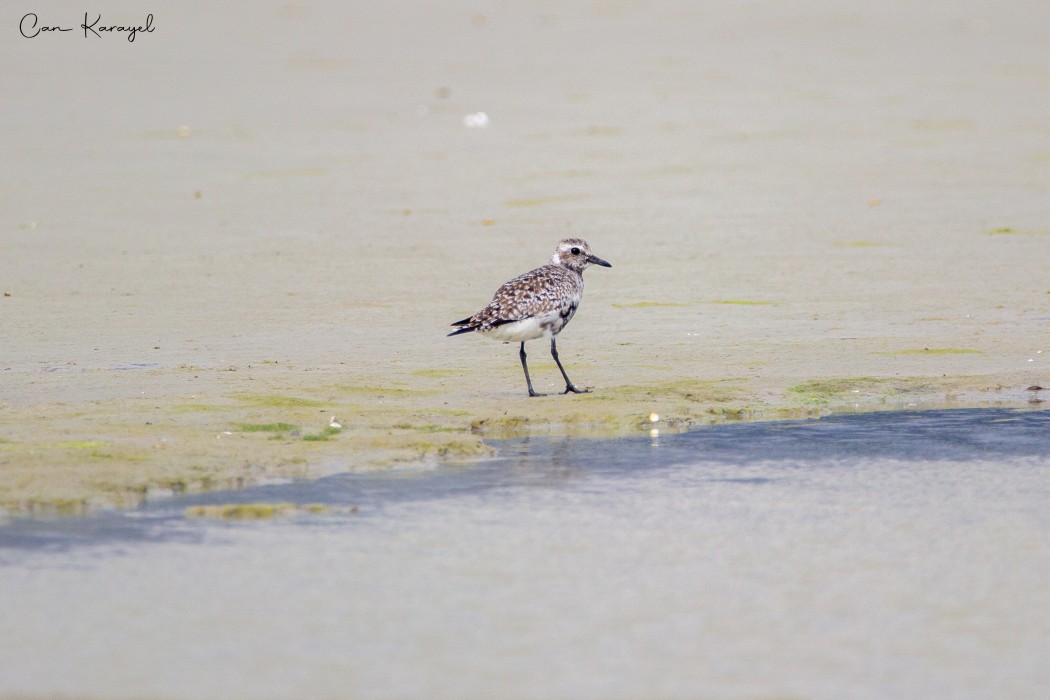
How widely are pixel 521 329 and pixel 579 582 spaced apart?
11.6ft

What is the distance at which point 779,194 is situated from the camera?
1641cm

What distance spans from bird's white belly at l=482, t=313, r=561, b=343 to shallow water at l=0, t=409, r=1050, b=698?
4.57 feet

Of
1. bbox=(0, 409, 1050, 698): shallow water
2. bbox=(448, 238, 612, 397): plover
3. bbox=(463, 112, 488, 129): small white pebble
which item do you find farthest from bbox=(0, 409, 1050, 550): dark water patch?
bbox=(463, 112, 488, 129): small white pebble

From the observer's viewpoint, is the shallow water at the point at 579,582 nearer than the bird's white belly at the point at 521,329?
Yes

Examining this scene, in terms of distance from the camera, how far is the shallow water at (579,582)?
5.21 meters

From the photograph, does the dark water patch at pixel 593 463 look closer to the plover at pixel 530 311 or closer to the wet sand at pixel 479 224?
the wet sand at pixel 479 224

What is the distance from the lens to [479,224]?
50.2 feet

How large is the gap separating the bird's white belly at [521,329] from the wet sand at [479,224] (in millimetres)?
326

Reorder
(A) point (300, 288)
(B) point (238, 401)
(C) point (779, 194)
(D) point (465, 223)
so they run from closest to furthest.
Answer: (B) point (238, 401) → (A) point (300, 288) → (D) point (465, 223) → (C) point (779, 194)

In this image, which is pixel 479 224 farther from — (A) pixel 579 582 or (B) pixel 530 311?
(A) pixel 579 582

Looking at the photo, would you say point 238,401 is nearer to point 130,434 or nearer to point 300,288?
point 130,434

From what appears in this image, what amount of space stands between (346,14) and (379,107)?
314 inches

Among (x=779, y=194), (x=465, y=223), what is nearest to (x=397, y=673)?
(x=465, y=223)

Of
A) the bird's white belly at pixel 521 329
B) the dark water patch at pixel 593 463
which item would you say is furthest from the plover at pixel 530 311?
the dark water patch at pixel 593 463
